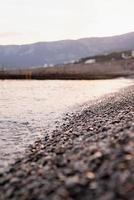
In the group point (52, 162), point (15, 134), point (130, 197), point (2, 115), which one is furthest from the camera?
point (2, 115)

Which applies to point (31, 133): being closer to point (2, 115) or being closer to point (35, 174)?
point (2, 115)

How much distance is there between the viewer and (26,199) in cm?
739

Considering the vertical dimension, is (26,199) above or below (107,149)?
below

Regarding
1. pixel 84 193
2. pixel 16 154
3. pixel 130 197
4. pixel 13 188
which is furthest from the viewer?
pixel 16 154

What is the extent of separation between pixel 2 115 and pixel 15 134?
27.4 feet

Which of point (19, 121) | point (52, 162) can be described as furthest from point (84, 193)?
point (19, 121)

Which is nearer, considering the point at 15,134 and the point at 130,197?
the point at 130,197

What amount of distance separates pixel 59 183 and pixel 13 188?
3.66 feet

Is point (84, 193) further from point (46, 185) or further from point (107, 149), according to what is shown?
point (107, 149)

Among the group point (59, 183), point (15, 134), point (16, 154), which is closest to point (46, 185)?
point (59, 183)

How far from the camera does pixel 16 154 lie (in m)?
13.7

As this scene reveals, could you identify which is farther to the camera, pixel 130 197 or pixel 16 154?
pixel 16 154

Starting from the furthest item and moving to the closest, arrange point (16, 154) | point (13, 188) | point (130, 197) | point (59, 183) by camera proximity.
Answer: point (16, 154)
point (13, 188)
point (59, 183)
point (130, 197)

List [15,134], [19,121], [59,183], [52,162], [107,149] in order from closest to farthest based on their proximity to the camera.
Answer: [59,183] < [107,149] < [52,162] < [15,134] < [19,121]
